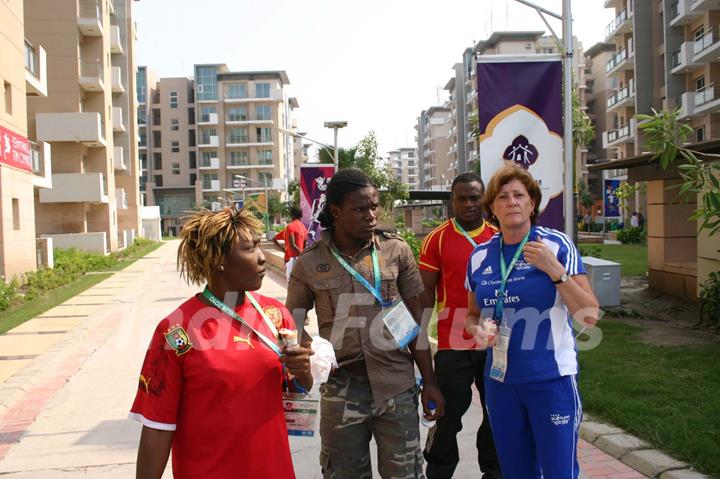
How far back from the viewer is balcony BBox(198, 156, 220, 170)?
286ft

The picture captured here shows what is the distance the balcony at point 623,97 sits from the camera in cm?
4915

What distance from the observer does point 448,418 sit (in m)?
4.16

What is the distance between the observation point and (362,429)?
129 inches

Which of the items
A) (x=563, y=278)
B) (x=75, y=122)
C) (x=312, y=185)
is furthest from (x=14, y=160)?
(x=563, y=278)

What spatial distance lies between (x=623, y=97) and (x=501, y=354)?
52.2m

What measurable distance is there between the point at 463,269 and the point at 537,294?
113cm

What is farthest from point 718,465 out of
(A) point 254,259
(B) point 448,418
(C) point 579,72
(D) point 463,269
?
(C) point 579,72

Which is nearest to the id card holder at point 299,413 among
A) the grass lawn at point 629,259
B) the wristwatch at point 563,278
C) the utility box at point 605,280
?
the wristwatch at point 563,278

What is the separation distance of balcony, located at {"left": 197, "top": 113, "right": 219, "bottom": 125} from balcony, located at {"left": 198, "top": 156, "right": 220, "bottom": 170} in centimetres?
439

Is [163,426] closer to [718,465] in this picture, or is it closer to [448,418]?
[448,418]

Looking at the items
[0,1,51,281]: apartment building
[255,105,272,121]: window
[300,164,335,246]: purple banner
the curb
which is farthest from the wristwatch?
[255,105,272,121]: window

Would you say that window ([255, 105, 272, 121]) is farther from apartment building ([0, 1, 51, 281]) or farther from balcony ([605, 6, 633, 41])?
apartment building ([0, 1, 51, 281])

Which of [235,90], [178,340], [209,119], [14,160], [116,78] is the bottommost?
[178,340]

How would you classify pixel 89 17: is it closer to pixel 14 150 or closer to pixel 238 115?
pixel 14 150
